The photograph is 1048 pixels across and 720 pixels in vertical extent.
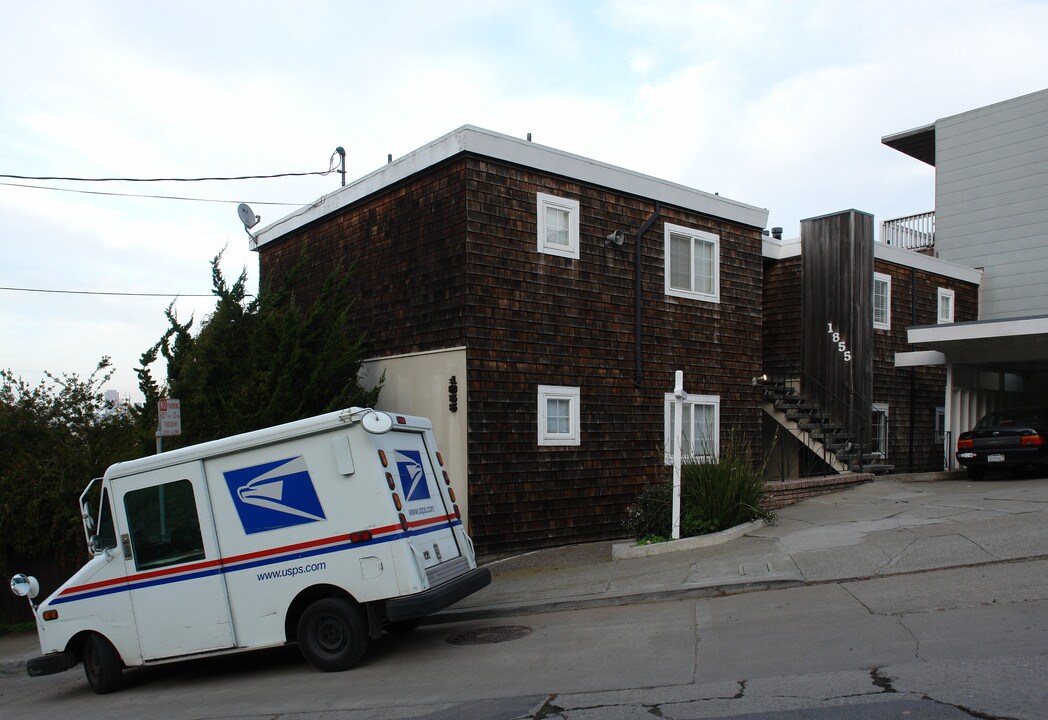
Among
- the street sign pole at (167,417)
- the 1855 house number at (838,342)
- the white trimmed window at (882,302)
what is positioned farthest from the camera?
the white trimmed window at (882,302)

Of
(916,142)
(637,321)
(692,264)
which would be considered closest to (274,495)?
(637,321)

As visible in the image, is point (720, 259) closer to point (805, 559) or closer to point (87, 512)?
point (805, 559)

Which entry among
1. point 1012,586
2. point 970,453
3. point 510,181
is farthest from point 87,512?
point 970,453

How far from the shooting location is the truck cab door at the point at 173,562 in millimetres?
8266

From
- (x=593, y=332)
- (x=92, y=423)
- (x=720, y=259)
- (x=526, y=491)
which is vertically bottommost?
(x=526, y=491)

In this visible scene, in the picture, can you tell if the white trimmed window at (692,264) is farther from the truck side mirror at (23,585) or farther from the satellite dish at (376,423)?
the truck side mirror at (23,585)

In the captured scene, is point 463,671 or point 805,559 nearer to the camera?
point 463,671

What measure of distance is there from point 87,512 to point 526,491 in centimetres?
623

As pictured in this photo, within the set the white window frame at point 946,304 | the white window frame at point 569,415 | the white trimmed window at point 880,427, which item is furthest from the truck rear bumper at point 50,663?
the white window frame at point 946,304

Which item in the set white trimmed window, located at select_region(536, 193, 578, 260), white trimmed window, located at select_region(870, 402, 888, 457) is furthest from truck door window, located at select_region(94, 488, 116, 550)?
white trimmed window, located at select_region(870, 402, 888, 457)

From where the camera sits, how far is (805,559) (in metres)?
10.3

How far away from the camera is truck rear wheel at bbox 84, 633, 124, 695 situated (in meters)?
8.62

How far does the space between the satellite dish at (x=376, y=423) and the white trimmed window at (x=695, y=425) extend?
7433 mm

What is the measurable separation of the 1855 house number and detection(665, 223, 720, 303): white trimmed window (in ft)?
14.2
